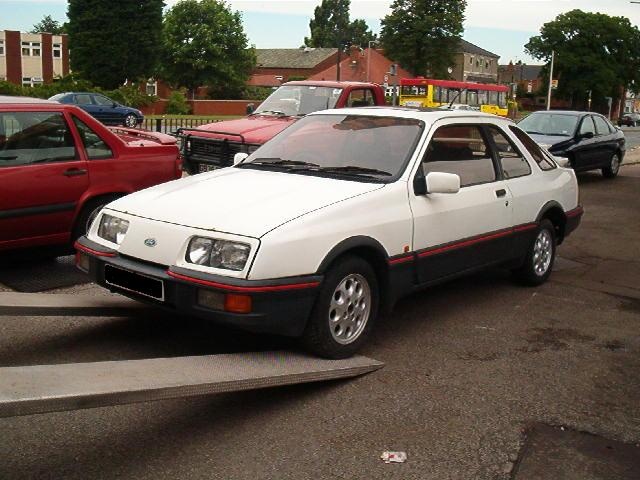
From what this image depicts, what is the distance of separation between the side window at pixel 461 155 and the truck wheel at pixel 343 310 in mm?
1094

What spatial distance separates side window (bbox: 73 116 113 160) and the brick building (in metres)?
69.2

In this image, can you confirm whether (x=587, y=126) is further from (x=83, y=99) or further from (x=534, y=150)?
(x=83, y=99)

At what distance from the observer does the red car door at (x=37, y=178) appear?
21.1ft

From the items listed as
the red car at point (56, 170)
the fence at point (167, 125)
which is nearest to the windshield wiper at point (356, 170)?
the red car at point (56, 170)

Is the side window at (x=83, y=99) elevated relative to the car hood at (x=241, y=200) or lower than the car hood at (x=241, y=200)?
elevated

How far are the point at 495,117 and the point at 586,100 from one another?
9547cm

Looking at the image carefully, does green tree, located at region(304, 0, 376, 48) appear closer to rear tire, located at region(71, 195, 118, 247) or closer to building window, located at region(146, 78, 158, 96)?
building window, located at region(146, 78, 158, 96)

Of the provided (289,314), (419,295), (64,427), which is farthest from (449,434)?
(419,295)

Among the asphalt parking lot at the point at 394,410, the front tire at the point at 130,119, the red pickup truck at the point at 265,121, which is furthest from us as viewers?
the front tire at the point at 130,119

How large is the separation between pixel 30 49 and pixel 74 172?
2940 inches

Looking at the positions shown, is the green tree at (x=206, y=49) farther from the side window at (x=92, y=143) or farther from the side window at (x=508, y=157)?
the side window at (x=508, y=157)

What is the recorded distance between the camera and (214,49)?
70.1m

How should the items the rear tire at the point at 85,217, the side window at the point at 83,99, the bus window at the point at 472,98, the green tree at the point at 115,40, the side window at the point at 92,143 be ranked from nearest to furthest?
the rear tire at the point at 85,217 < the side window at the point at 92,143 < the side window at the point at 83,99 < the bus window at the point at 472,98 < the green tree at the point at 115,40

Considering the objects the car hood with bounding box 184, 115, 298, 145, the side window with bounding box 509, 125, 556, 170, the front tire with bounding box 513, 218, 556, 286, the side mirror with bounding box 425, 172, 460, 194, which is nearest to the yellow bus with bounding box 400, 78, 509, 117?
the car hood with bounding box 184, 115, 298, 145
